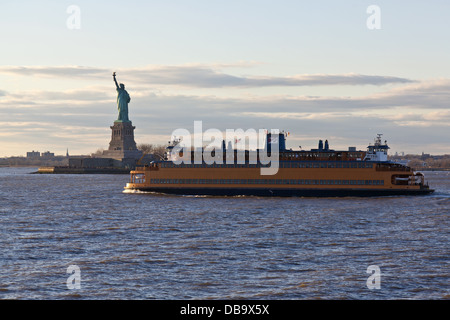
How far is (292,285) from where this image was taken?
71.5 ft

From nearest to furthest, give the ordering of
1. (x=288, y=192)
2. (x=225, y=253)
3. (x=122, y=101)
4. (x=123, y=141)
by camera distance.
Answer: (x=225, y=253), (x=288, y=192), (x=122, y=101), (x=123, y=141)

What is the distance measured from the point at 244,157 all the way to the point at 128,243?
45433 millimetres

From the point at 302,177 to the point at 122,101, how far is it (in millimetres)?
131190

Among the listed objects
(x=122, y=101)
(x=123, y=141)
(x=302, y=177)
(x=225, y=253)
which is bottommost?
(x=225, y=253)

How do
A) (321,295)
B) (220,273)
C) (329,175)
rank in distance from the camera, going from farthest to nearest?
(329,175), (220,273), (321,295)

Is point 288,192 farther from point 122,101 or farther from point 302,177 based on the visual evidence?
point 122,101

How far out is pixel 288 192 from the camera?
7244cm

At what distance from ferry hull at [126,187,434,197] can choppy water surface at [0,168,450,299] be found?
707 inches

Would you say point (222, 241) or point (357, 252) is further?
point (222, 241)

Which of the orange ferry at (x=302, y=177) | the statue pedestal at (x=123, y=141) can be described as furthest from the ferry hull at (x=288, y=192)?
the statue pedestal at (x=123, y=141)

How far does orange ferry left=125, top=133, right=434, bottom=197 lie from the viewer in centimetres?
7100

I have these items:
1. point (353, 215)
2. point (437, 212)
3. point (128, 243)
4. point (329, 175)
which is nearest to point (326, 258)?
point (128, 243)

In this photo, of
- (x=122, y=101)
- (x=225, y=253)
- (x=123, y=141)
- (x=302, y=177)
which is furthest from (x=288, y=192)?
(x=123, y=141)

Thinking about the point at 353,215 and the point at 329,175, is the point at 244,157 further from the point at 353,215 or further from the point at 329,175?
the point at 353,215
